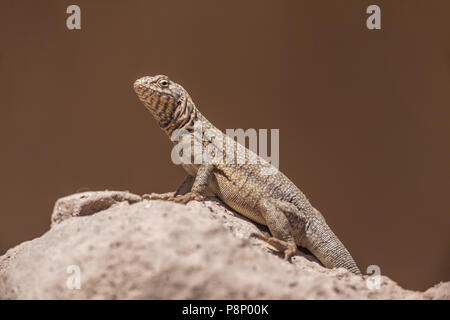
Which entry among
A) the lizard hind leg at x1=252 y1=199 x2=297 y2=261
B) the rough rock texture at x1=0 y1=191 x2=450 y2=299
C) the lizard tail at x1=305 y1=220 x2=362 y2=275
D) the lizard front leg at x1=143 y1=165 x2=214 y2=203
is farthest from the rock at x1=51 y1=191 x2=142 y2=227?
the lizard tail at x1=305 y1=220 x2=362 y2=275

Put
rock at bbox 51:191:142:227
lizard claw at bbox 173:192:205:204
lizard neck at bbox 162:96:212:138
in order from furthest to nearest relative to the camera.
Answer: lizard neck at bbox 162:96:212:138
rock at bbox 51:191:142:227
lizard claw at bbox 173:192:205:204

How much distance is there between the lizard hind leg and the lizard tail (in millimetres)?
263

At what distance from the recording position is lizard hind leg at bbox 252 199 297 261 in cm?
315

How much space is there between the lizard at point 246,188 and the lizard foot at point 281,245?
71 mm

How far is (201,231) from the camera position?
2.27 metres

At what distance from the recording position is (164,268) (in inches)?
81.2

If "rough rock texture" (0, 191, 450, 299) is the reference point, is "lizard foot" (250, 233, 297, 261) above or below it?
below

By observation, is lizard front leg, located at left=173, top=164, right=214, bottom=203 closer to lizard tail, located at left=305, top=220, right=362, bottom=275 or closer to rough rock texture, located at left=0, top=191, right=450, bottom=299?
rough rock texture, located at left=0, top=191, right=450, bottom=299

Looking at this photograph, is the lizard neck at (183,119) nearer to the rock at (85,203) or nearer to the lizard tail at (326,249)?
the rock at (85,203)

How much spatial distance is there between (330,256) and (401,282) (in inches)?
105

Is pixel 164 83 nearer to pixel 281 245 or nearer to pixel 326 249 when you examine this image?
pixel 281 245
